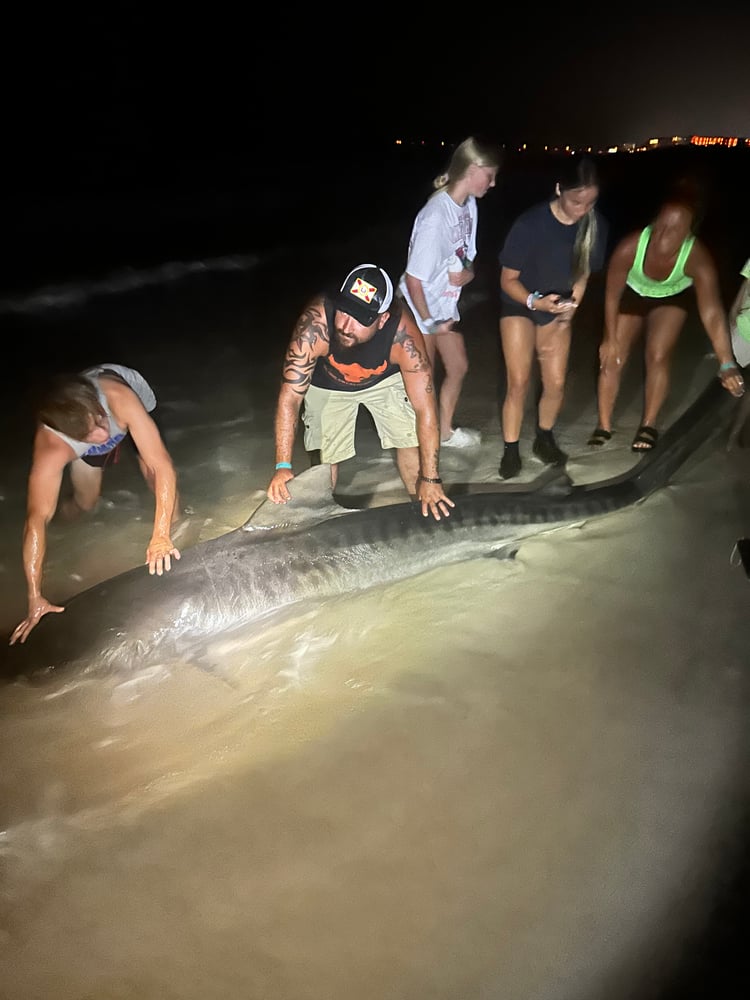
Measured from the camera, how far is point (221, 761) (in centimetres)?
263

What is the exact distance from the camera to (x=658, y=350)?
14.9 feet

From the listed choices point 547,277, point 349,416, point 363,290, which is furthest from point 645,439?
point 363,290

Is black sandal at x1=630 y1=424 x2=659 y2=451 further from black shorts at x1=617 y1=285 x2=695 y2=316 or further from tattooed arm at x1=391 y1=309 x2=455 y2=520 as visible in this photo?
tattooed arm at x1=391 y1=309 x2=455 y2=520

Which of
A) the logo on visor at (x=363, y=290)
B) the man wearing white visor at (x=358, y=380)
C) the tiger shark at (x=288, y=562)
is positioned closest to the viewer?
the tiger shark at (x=288, y=562)

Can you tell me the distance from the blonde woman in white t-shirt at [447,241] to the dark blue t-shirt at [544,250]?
0.27m

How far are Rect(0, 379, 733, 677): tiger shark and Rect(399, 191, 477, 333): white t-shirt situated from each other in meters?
1.32

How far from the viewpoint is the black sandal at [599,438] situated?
4922mm

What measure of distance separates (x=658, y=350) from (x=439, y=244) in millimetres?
1818

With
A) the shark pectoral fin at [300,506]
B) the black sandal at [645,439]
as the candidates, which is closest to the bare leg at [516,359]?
the black sandal at [645,439]

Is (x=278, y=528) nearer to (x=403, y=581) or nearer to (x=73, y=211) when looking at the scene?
(x=403, y=581)

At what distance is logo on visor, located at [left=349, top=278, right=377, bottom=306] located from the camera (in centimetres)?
309

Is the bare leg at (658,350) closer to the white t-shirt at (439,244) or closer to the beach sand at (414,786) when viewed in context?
the beach sand at (414,786)

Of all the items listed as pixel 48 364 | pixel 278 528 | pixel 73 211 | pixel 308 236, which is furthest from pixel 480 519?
pixel 73 211

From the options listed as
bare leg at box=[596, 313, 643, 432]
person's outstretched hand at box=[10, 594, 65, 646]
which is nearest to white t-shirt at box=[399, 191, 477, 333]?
bare leg at box=[596, 313, 643, 432]
